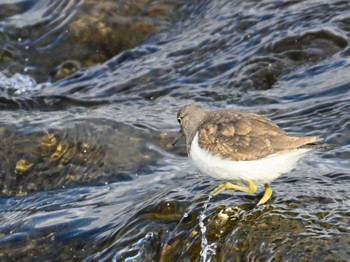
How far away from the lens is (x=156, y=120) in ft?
32.9

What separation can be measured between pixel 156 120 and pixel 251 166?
3.56m

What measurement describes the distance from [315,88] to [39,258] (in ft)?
13.1

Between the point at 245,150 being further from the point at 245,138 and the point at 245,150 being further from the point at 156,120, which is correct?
the point at 156,120

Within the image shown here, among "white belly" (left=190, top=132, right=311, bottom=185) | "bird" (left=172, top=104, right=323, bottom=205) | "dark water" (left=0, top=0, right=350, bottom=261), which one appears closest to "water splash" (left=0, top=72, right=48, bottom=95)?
"dark water" (left=0, top=0, right=350, bottom=261)

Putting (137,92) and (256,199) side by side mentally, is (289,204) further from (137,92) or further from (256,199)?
(137,92)

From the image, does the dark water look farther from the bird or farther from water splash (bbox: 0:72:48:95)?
the bird

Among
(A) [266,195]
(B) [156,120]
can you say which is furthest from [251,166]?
(B) [156,120]

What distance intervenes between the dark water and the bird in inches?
12.4

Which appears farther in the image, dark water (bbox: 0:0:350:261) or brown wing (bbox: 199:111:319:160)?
dark water (bbox: 0:0:350:261)

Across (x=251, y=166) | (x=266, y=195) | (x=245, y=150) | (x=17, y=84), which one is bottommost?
(x=266, y=195)

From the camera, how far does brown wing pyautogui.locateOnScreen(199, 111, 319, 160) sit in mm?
6492

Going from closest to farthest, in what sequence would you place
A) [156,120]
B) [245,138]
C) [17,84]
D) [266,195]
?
[245,138] → [266,195] → [156,120] → [17,84]

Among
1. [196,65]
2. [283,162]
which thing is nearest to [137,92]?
[196,65]

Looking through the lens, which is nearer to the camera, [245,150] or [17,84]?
[245,150]
